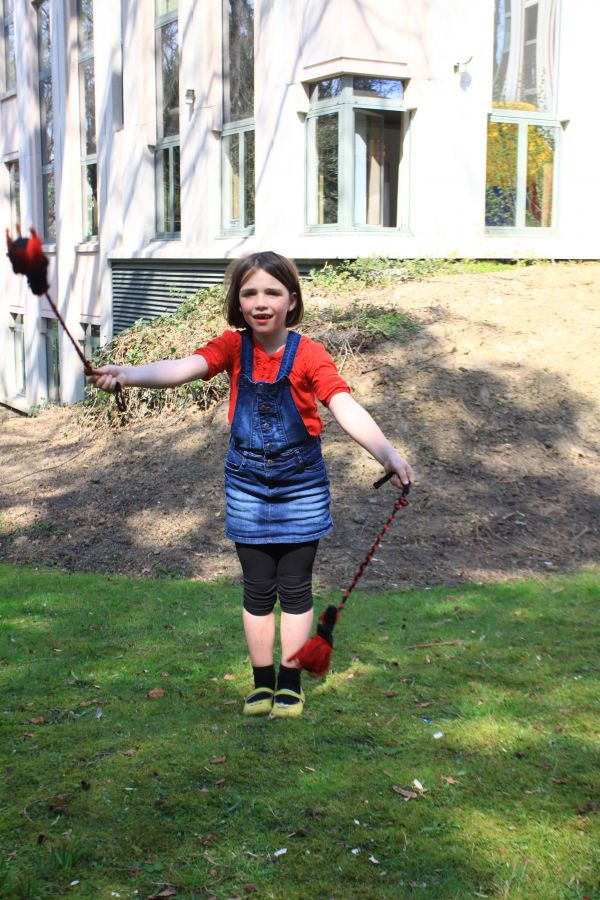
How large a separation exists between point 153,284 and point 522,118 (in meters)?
6.47

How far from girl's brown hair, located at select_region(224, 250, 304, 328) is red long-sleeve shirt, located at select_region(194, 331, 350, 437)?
13 centimetres

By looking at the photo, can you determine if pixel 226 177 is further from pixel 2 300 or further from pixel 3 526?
pixel 2 300

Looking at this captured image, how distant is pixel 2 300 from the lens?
85.3 feet

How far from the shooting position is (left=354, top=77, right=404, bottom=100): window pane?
1235cm

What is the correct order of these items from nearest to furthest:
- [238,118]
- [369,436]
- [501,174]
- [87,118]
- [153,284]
Answer: [369,436] < [501,174] < [238,118] < [153,284] < [87,118]

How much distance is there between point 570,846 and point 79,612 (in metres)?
3.61

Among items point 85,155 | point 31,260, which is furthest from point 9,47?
point 31,260

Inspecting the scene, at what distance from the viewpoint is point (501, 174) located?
13.7m

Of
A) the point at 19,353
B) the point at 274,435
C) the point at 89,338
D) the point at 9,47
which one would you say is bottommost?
the point at 19,353

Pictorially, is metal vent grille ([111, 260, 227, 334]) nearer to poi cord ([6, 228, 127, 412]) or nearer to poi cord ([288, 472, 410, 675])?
poi cord ([288, 472, 410, 675])

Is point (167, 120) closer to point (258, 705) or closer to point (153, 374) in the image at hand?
point (153, 374)

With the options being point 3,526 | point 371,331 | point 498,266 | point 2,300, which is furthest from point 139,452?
point 2,300

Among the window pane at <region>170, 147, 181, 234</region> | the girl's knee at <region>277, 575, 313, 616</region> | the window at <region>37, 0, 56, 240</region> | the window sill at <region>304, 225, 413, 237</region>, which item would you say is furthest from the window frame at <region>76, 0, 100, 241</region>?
the girl's knee at <region>277, 575, 313, 616</region>

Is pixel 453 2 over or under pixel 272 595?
over
